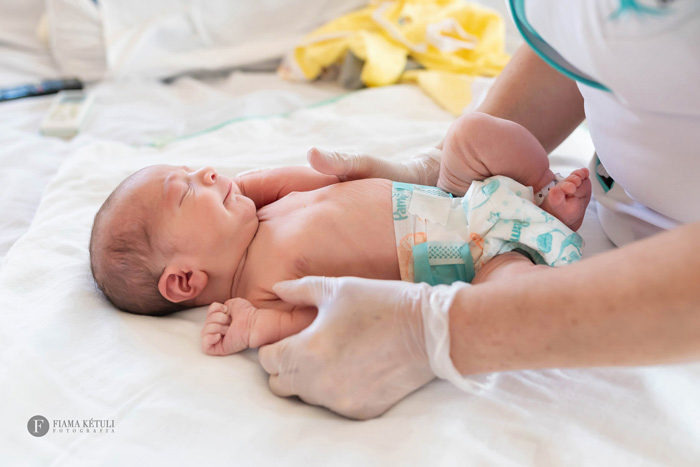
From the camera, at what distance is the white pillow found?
2.00 meters

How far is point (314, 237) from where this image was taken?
39.8 inches

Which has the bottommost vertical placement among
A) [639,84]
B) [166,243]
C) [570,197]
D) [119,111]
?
[119,111]

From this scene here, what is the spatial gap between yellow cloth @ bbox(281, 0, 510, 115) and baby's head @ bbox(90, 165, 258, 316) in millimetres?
1021

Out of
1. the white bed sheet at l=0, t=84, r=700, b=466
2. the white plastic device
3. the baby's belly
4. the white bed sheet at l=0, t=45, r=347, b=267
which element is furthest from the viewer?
the white plastic device

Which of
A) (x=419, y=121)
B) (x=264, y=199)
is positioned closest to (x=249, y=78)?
(x=419, y=121)

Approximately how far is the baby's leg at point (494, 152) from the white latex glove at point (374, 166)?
17 centimetres

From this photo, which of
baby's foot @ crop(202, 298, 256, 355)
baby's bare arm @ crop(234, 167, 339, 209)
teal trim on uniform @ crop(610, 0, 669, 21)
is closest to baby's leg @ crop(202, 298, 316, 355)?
baby's foot @ crop(202, 298, 256, 355)

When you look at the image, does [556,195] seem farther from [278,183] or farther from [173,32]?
[173,32]

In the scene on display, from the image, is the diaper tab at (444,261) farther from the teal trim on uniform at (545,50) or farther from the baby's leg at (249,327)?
the teal trim on uniform at (545,50)

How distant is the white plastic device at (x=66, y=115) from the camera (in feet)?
5.63

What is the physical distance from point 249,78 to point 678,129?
1555mm

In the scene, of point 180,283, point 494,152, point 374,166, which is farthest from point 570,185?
point 180,283

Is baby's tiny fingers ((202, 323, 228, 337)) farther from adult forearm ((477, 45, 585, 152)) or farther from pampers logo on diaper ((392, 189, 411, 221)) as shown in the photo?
adult forearm ((477, 45, 585, 152))

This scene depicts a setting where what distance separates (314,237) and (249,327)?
7.8 inches
